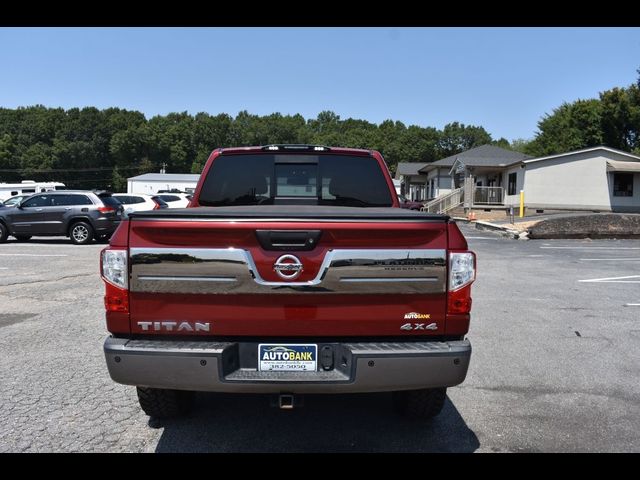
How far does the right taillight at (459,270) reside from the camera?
2857 mm

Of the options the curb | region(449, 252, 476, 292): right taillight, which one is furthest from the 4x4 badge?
the curb

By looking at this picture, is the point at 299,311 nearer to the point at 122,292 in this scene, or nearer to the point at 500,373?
the point at 122,292

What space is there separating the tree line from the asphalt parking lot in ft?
298

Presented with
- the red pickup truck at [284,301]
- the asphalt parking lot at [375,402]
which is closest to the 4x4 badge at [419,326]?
A: the red pickup truck at [284,301]

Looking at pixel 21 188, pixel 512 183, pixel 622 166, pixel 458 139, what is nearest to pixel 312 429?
pixel 622 166

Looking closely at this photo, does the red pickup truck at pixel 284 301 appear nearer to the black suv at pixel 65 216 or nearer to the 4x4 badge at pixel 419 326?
the 4x4 badge at pixel 419 326

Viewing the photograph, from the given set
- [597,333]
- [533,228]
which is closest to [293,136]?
[533,228]

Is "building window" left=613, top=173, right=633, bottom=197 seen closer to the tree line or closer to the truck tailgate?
the truck tailgate

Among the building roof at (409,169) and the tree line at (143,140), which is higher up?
the tree line at (143,140)

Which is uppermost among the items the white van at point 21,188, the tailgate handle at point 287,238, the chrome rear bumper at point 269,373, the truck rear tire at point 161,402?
the white van at point 21,188

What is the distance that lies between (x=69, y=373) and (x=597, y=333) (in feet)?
19.2

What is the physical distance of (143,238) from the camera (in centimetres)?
280

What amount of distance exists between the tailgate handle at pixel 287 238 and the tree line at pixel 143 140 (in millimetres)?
94395

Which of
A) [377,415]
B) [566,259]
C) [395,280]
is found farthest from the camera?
[566,259]
